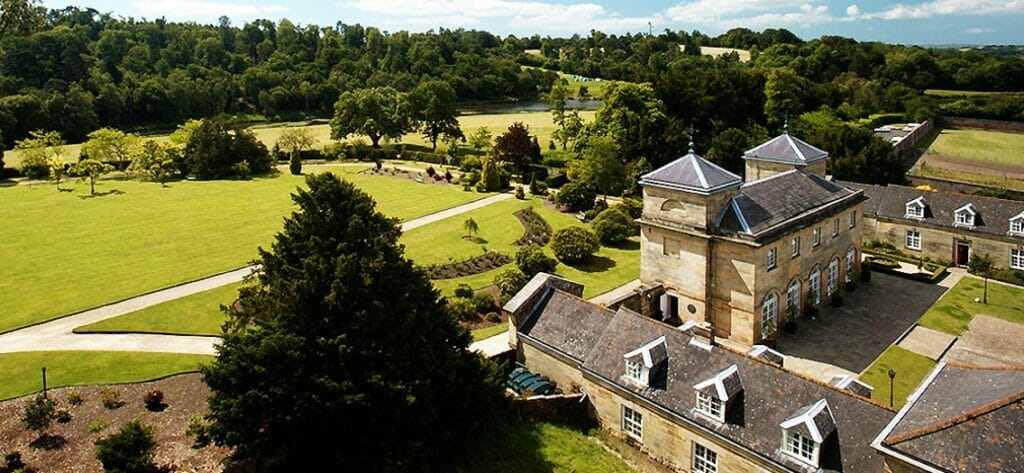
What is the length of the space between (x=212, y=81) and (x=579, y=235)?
103m

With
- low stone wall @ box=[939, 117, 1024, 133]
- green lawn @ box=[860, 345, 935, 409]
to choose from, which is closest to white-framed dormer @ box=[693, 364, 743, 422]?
green lawn @ box=[860, 345, 935, 409]

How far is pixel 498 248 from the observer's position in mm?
45469

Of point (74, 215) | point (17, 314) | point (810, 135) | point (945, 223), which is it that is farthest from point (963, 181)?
point (74, 215)

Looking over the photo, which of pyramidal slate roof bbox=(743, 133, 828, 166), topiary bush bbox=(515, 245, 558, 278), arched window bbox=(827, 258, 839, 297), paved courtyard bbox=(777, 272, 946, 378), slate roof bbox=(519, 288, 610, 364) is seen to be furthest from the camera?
topiary bush bbox=(515, 245, 558, 278)

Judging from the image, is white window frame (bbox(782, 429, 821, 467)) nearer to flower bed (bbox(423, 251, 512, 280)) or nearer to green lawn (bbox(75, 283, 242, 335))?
flower bed (bbox(423, 251, 512, 280))

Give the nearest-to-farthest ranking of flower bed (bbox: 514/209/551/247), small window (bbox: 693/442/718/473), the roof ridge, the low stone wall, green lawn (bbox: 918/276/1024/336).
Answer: the roof ridge
small window (bbox: 693/442/718/473)
green lawn (bbox: 918/276/1024/336)
flower bed (bbox: 514/209/551/247)
the low stone wall

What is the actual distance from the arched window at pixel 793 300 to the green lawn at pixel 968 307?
653 centimetres

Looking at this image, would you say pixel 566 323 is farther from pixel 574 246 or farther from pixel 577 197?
pixel 577 197

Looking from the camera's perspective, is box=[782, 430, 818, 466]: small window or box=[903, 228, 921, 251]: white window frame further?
box=[903, 228, 921, 251]: white window frame

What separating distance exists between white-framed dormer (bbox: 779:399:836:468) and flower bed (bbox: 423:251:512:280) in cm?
2433

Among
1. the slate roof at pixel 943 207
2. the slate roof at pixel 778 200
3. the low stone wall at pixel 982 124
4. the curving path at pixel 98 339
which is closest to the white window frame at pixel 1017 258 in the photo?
the slate roof at pixel 943 207

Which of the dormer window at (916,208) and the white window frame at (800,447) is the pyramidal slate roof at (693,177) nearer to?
the white window frame at (800,447)

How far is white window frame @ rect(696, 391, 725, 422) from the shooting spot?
20.2m

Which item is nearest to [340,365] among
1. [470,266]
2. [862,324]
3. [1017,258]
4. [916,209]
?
[470,266]
